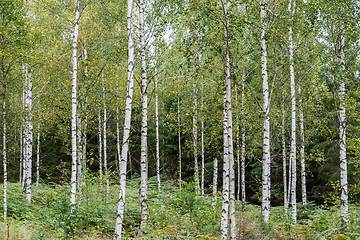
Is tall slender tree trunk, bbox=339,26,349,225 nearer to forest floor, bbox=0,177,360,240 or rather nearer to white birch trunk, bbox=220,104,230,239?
forest floor, bbox=0,177,360,240

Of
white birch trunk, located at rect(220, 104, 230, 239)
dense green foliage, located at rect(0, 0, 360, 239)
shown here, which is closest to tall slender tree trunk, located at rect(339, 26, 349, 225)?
dense green foliage, located at rect(0, 0, 360, 239)

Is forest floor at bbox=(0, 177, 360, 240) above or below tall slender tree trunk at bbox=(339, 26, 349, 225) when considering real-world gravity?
below

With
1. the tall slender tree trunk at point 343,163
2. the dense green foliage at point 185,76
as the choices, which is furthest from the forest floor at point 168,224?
the tall slender tree trunk at point 343,163

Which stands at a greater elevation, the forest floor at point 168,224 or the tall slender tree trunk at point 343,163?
the tall slender tree trunk at point 343,163

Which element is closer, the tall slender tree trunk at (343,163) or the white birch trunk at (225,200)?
the white birch trunk at (225,200)

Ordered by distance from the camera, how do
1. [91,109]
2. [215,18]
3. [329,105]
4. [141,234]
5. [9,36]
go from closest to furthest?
[215,18] → [141,234] → [9,36] → [91,109] → [329,105]

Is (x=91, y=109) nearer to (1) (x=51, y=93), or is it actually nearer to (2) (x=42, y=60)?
(2) (x=42, y=60)

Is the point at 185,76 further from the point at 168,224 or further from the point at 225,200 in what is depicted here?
the point at 168,224

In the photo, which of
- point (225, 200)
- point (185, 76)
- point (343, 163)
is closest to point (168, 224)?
point (225, 200)

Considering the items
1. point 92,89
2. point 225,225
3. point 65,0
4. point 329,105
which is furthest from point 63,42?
point 329,105

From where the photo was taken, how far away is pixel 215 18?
6.89 metres

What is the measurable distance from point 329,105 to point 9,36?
17.0 m

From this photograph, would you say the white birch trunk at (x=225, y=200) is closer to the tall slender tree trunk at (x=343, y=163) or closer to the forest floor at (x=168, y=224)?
the forest floor at (x=168, y=224)

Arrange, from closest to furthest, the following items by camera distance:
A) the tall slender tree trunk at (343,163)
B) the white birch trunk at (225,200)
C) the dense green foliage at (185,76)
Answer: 1. the white birch trunk at (225,200)
2. the dense green foliage at (185,76)
3. the tall slender tree trunk at (343,163)
